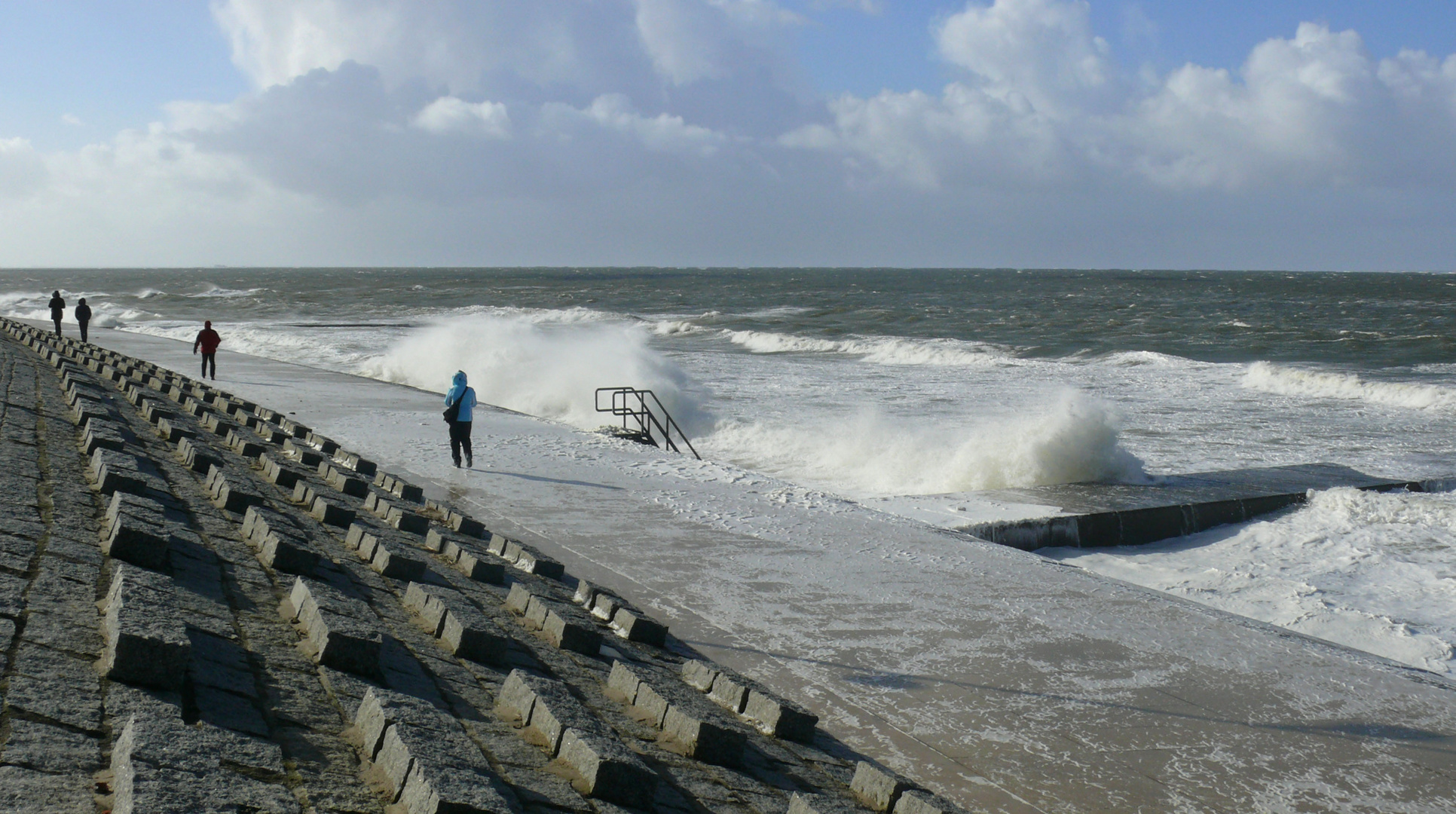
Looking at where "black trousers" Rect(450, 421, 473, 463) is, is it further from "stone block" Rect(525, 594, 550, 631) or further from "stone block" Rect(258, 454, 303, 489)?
"stone block" Rect(525, 594, 550, 631)

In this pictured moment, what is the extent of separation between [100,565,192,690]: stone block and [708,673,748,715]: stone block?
210 cm

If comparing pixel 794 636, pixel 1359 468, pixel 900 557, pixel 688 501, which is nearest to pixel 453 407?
pixel 688 501

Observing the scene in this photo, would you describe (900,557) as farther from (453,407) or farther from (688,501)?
(453,407)

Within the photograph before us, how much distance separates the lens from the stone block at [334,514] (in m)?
5.95

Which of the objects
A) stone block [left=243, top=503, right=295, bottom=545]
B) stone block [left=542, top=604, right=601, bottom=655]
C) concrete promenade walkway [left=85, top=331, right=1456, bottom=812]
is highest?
stone block [left=243, top=503, right=295, bottom=545]

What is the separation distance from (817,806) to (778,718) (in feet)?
3.39

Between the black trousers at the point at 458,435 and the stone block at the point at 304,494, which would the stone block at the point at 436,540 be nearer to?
the stone block at the point at 304,494

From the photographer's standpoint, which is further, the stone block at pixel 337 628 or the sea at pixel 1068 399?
the sea at pixel 1068 399

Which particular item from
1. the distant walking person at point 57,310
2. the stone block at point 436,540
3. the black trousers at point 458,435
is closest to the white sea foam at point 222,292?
the distant walking person at point 57,310

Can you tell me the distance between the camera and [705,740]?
3.52 metres

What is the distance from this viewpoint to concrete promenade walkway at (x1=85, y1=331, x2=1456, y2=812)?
195 inches

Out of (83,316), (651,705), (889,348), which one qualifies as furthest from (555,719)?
(889,348)

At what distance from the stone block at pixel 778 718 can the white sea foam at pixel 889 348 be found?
35.7 m

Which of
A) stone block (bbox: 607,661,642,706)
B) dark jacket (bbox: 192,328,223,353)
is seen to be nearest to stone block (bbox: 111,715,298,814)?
stone block (bbox: 607,661,642,706)
